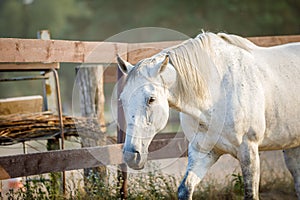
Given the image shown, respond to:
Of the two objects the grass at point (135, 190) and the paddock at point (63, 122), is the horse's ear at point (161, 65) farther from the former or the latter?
the grass at point (135, 190)

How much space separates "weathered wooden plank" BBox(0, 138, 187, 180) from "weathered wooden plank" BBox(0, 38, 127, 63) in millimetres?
766

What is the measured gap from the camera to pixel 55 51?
4.12 metres

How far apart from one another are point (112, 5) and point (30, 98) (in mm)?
17877

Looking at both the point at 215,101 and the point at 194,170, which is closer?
the point at 215,101

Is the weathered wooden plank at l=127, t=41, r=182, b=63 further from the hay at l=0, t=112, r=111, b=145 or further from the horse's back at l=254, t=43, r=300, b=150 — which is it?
the horse's back at l=254, t=43, r=300, b=150

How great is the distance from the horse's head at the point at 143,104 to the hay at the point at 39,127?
1.69m

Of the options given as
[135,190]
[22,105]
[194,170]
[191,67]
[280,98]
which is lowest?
[135,190]

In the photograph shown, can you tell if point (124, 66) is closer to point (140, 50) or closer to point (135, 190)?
point (140, 50)

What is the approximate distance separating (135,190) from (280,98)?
1647 millimetres

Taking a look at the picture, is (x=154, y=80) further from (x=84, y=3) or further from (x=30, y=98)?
(x=84, y=3)

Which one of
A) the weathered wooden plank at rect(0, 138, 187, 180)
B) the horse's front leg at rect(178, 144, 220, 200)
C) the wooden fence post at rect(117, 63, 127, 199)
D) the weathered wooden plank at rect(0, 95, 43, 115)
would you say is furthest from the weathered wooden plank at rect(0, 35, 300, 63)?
the weathered wooden plank at rect(0, 95, 43, 115)

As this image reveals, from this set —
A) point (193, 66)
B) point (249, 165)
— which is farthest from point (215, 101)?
point (249, 165)

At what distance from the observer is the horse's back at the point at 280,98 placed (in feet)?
13.1

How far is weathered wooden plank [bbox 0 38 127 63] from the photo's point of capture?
12.5ft
